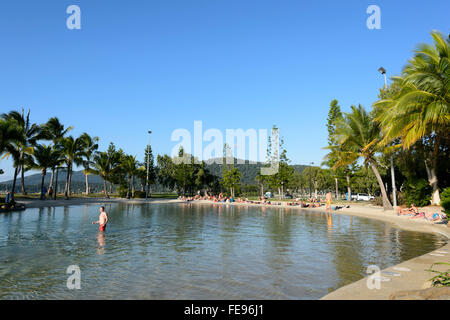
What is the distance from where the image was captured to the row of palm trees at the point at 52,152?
28.5 metres

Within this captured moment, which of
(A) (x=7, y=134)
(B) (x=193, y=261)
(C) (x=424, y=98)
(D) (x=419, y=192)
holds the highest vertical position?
(A) (x=7, y=134)

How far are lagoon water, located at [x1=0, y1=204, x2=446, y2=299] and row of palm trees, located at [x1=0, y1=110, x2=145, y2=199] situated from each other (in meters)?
18.0

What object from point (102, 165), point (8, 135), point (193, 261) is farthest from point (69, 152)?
point (193, 261)

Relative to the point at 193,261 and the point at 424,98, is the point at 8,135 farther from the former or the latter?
the point at 424,98

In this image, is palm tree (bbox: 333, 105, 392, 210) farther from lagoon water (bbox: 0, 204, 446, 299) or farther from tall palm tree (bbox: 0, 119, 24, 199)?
tall palm tree (bbox: 0, 119, 24, 199)

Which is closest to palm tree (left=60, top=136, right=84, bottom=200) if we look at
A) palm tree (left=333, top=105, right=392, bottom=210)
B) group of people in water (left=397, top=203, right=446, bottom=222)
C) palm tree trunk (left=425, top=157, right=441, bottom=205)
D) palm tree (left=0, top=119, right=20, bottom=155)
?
palm tree (left=0, top=119, right=20, bottom=155)

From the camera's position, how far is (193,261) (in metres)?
8.73

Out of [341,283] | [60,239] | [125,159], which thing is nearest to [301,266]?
[341,283]

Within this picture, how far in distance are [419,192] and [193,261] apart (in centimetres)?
2260

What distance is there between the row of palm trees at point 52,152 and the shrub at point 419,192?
1413 inches

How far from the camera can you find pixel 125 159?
198ft

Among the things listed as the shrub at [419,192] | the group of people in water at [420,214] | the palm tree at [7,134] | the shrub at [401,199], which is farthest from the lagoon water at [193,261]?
the palm tree at [7,134]

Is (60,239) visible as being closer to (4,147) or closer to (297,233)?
(297,233)
